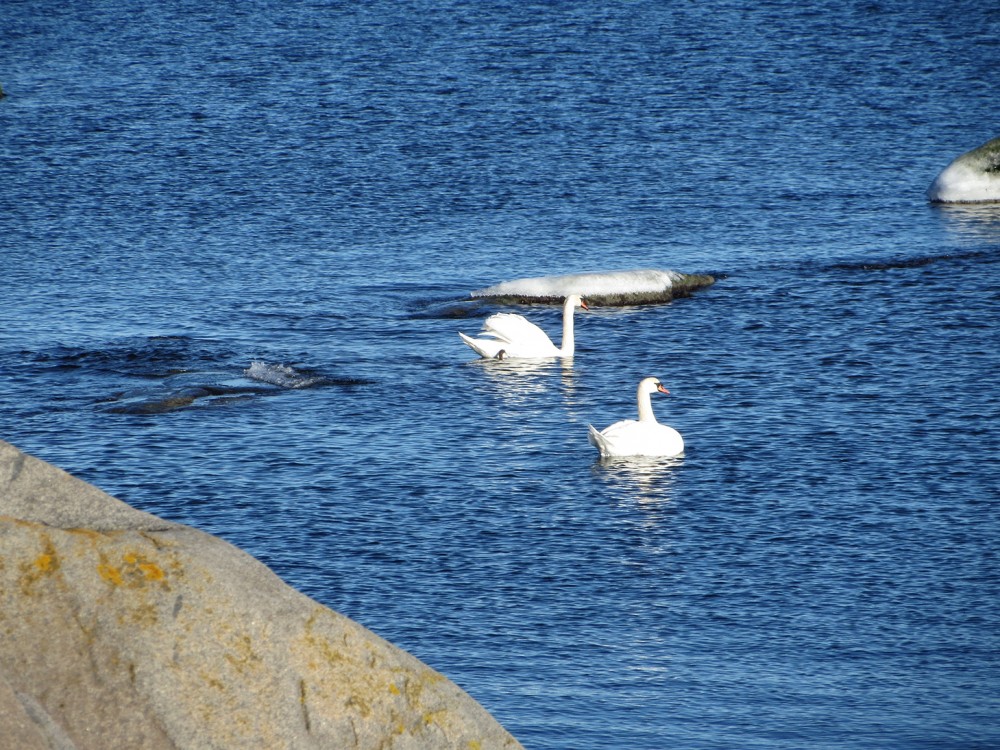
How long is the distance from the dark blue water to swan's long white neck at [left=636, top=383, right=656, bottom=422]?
1.97ft

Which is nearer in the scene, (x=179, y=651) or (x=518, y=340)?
(x=179, y=651)

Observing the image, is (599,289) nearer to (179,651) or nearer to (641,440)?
(641,440)

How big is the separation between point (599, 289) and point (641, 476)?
934 centimetres

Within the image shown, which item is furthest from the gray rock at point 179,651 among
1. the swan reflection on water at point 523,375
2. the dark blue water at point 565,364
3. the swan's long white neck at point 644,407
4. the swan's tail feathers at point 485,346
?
the swan's tail feathers at point 485,346

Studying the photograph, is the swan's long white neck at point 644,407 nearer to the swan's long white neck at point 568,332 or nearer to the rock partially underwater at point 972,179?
the swan's long white neck at point 568,332

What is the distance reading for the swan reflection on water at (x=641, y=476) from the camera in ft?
58.5

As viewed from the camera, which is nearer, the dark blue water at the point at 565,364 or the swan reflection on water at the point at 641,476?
the dark blue water at the point at 565,364

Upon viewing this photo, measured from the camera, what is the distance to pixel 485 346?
23875 millimetres

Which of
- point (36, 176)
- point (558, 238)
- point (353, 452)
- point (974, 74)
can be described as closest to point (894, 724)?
point (353, 452)

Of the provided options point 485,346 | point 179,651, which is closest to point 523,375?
point 485,346

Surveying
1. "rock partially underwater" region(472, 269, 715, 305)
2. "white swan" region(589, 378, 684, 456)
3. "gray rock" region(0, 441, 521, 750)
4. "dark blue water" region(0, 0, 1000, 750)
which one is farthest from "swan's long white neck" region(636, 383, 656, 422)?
"gray rock" region(0, 441, 521, 750)

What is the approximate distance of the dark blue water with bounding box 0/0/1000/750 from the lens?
13680mm

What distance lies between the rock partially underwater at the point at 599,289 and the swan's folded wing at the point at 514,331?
322 centimetres

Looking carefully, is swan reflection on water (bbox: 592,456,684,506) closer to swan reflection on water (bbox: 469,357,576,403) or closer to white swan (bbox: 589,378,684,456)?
white swan (bbox: 589,378,684,456)
